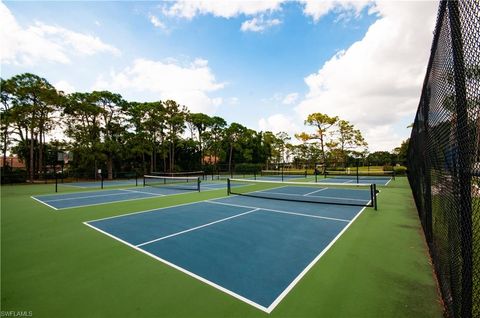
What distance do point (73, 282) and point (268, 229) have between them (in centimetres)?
399

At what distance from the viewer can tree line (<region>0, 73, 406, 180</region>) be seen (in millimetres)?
24422

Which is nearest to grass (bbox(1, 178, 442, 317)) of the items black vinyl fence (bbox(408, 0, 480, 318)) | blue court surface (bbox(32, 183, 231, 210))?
black vinyl fence (bbox(408, 0, 480, 318))

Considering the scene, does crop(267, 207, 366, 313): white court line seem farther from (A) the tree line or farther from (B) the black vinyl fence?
(A) the tree line

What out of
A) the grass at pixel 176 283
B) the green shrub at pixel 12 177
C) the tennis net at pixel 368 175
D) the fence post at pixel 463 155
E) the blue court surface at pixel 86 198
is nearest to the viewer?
the fence post at pixel 463 155

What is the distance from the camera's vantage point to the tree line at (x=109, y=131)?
24.4 m

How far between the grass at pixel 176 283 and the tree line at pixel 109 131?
18.8 m

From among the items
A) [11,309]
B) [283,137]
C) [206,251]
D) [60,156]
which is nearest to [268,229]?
[206,251]

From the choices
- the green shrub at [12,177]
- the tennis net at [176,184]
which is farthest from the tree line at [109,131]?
the tennis net at [176,184]

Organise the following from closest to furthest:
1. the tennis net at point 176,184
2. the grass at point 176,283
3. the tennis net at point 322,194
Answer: the grass at point 176,283, the tennis net at point 322,194, the tennis net at point 176,184

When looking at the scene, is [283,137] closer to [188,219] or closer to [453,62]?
[188,219]

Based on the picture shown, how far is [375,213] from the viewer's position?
7.68m

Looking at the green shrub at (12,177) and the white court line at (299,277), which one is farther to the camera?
the green shrub at (12,177)

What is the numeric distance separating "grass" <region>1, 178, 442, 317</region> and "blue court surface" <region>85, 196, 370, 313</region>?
22 cm

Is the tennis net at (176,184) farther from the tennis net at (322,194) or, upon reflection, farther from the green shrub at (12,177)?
the green shrub at (12,177)
